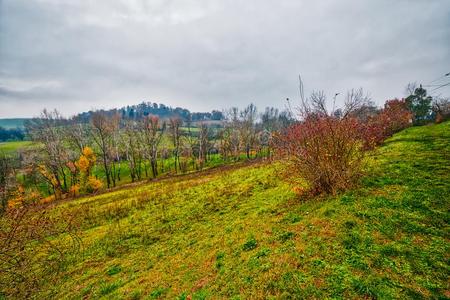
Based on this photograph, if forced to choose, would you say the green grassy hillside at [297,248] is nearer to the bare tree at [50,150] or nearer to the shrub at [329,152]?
the shrub at [329,152]

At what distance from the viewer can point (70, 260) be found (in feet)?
38.5

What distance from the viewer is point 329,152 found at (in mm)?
9680

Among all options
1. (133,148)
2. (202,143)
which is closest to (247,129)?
(202,143)

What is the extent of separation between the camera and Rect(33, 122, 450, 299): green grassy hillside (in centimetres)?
496

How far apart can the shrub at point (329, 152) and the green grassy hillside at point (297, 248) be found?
34.5 inches

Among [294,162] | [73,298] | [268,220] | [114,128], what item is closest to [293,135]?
[294,162]

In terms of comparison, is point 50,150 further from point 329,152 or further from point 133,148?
point 329,152

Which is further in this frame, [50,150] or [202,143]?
[202,143]

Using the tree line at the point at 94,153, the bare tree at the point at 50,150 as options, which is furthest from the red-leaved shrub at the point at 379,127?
the bare tree at the point at 50,150

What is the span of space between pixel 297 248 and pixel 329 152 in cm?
483

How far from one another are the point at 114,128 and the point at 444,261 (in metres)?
60.0

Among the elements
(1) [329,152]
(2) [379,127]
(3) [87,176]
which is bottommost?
(3) [87,176]

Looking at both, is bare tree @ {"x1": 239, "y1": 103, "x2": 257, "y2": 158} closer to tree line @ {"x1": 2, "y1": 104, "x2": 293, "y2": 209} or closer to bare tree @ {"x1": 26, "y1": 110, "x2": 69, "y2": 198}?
tree line @ {"x1": 2, "y1": 104, "x2": 293, "y2": 209}

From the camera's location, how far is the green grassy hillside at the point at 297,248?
16.3 ft
